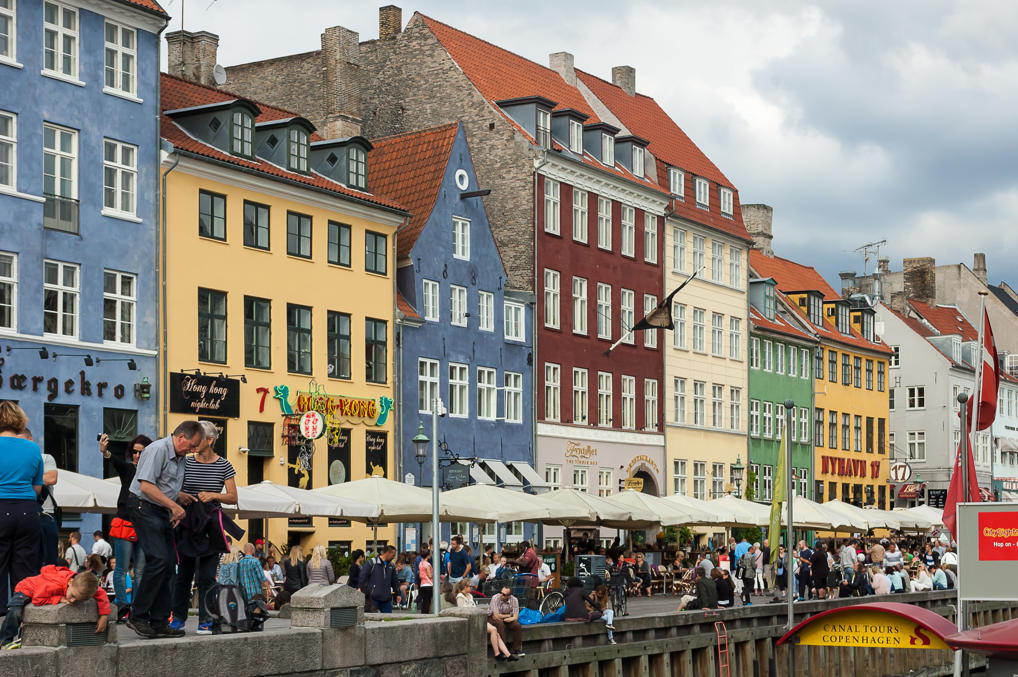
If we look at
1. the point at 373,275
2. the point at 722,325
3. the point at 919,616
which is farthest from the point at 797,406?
the point at 919,616

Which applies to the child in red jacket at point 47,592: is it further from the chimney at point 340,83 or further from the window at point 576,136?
the window at point 576,136

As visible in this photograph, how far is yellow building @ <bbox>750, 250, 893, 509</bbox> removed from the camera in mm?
70812

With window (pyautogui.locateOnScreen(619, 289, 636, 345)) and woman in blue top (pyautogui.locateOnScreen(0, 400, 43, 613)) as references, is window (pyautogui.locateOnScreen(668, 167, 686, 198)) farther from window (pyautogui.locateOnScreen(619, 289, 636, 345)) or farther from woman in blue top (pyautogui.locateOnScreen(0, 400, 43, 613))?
woman in blue top (pyautogui.locateOnScreen(0, 400, 43, 613))

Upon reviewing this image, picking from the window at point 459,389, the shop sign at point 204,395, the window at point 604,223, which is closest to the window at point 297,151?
the shop sign at point 204,395

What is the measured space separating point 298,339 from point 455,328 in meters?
6.85

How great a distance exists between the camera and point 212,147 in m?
37.3

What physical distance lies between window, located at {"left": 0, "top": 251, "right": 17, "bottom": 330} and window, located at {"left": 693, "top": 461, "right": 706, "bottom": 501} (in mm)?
31764

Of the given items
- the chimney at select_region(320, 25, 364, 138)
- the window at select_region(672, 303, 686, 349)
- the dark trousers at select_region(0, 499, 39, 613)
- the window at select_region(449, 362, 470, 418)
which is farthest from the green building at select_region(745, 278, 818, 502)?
the dark trousers at select_region(0, 499, 39, 613)

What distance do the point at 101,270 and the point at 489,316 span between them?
15480 millimetres

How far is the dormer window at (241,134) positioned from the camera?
1490 inches

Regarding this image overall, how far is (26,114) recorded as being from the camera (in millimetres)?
32219

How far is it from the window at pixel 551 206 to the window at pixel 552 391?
4.15 meters

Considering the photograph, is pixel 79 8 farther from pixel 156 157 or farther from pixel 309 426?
pixel 309 426

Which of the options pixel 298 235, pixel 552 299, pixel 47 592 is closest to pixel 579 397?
pixel 552 299
